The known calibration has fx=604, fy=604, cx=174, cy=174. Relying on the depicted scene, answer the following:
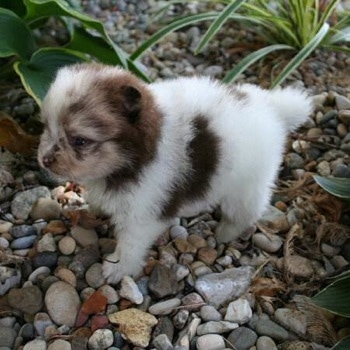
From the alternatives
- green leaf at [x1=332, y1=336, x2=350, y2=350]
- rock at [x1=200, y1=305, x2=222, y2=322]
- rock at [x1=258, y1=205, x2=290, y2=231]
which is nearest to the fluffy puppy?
rock at [x1=258, y1=205, x2=290, y2=231]

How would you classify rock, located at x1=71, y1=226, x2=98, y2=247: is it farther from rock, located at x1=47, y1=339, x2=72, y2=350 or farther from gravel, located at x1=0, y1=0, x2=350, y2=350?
rock, located at x1=47, y1=339, x2=72, y2=350

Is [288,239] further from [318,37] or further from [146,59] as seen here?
[146,59]

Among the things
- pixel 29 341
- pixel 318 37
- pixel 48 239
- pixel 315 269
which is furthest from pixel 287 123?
pixel 29 341

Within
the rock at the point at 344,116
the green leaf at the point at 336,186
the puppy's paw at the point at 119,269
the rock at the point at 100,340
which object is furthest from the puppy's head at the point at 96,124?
the rock at the point at 344,116

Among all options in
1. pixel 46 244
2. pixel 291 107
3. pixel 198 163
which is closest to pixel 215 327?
pixel 198 163

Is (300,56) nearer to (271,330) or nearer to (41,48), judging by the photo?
(41,48)
